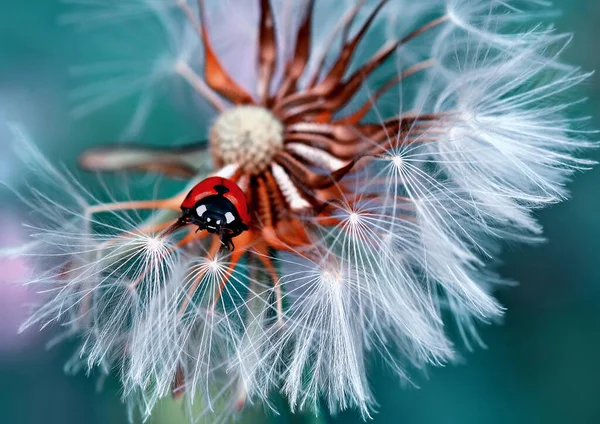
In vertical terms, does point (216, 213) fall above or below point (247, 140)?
below

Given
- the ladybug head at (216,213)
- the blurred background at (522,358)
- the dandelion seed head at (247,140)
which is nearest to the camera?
the ladybug head at (216,213)

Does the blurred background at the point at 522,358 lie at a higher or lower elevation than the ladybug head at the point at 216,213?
higher

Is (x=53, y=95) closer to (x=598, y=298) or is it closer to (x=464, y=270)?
(x=464, y=270)

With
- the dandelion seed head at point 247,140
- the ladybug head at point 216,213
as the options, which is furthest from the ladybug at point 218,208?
the dandelion seed head at point 247,140

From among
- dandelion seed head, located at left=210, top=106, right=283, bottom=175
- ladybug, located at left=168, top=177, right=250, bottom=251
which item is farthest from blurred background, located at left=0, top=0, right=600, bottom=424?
ladybug, located at left=168, top=177, right=250, bottom=251

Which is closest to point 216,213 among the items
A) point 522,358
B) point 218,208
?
point 218,208

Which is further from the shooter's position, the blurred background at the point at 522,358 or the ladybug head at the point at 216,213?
the blurred background at the point at 522,358

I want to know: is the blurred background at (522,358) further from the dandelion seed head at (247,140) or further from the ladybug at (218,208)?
the ladybug at (218,208)

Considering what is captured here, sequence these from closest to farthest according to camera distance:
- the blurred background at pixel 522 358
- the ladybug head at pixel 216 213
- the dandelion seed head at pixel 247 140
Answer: the ladybug head at pixel 216 213, the dandelion seed head at pixel 247 140, the blurred background at pixel 522 358

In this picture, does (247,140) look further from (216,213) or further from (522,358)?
(522,358)

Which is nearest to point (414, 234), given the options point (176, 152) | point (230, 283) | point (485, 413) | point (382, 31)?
point (230, 283)
